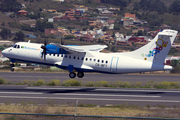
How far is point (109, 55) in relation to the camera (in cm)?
4147

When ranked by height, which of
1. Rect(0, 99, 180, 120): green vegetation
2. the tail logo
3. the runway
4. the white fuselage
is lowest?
the runway

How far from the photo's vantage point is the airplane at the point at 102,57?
129 feet

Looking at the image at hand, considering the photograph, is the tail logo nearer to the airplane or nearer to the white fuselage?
the airplane

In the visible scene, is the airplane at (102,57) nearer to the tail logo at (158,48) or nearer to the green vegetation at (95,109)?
the tail logo at (158,48)

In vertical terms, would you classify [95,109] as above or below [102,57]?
below

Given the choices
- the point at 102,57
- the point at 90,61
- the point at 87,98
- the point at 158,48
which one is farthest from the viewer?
the point at 90,61

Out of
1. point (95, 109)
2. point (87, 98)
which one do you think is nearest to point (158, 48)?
point (87, 98)

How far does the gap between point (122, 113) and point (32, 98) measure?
1342cm

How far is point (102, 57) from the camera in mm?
41281

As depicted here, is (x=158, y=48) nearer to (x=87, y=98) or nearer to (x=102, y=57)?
(x=102, y=57)

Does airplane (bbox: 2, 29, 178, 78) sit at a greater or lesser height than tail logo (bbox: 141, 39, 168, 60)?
lesser

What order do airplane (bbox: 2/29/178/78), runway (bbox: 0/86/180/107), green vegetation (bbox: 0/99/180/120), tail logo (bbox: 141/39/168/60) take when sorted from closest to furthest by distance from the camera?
green vegetation (bbox: 0/99/180/120) → runway (bbox: 0/86/180/107) → tail logo (bbox: 141/39/168/60) → airplane (bbox: 2/29/178/78)

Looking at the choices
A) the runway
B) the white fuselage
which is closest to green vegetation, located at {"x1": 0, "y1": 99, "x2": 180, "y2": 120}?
the runway

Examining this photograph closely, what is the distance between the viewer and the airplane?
129ft
